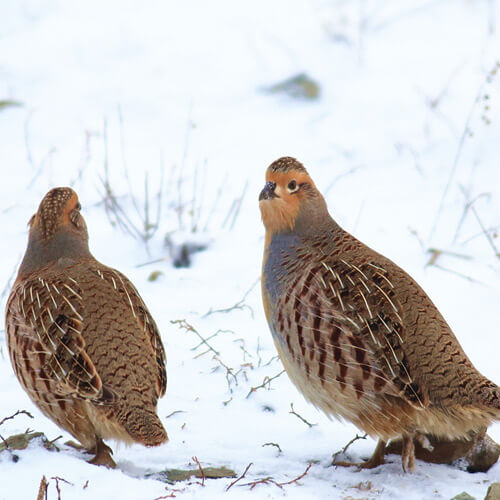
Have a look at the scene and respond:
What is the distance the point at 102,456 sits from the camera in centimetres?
394

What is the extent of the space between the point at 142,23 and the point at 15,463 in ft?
23.7

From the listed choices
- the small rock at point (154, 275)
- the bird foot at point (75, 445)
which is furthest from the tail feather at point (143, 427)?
the small rock at point (154, 275)

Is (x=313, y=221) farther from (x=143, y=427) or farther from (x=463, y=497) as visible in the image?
(x=463, y=497)

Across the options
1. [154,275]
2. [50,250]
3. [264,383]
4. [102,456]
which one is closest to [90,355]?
[102,456]

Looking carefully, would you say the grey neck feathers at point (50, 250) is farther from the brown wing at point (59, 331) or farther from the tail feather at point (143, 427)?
the tail feather at point (143, 427)

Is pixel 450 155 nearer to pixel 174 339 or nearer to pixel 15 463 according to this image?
pixel 174 339

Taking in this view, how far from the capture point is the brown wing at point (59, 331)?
372 centimetres

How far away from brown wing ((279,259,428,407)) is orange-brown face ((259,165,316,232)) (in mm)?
494

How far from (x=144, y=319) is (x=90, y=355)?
0.39 m

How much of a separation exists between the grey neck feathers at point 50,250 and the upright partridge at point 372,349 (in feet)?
3.46

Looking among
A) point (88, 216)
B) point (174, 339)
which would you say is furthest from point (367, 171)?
point (174, 339)

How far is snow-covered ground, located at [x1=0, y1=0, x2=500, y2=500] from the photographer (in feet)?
13.8

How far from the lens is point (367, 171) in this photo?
25.4 ft

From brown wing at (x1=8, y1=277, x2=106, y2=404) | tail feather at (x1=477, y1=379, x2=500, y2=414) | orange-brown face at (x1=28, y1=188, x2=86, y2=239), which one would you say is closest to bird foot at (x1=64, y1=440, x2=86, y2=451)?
brown wing at (x1=8, y1=277, x2=106, y2=404)
